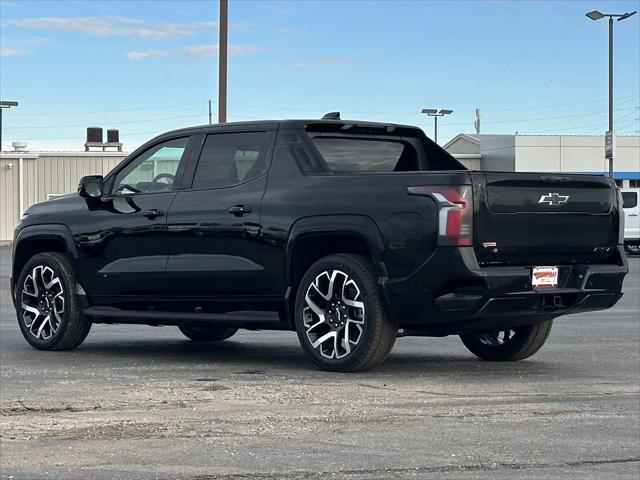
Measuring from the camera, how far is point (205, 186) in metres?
10.2

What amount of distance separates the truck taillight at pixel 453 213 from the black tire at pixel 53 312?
3.57m

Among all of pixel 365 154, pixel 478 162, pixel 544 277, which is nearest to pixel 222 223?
pixel 365 154

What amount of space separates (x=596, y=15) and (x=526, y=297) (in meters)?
44.8

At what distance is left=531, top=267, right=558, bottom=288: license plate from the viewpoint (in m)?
9.03

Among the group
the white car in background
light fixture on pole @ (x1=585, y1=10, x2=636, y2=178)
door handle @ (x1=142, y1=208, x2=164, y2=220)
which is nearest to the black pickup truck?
door handle @ (x1=142, y1=208, x2=164, y2=220)

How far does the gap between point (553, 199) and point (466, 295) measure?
1.04 meters

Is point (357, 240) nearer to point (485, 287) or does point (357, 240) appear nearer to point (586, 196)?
point (485, 287)

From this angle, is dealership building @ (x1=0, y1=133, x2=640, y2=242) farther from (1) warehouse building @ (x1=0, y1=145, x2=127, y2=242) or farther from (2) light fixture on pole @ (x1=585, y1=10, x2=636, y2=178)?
(2) light fixture on pole @ (x1=585, y1=10, x2=636, y2=178)

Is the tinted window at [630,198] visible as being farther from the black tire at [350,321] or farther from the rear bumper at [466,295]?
the black tire at [350,321]

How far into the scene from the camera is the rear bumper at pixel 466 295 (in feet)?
28.6

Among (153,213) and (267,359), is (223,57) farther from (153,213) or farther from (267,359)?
(267,359)

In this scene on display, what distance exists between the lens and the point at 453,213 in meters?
8.64

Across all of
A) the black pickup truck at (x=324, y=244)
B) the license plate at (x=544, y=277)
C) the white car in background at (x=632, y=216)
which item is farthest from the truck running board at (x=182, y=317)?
the white car in background at (x=632, y=216)

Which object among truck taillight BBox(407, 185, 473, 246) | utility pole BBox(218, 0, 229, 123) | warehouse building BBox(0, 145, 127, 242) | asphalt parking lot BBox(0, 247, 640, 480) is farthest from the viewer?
warehouse building BBox(0, 145, 127, 242)
